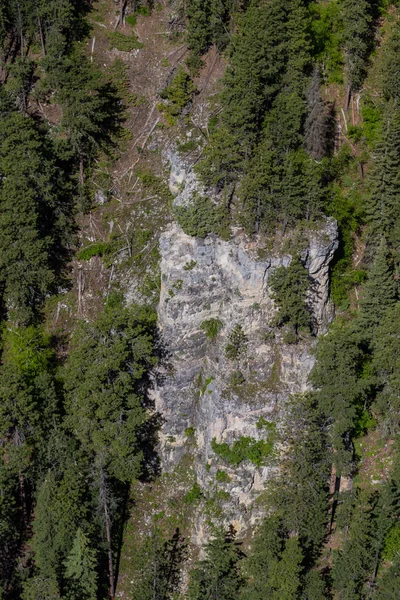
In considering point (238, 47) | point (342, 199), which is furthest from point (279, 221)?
point (238, 47)

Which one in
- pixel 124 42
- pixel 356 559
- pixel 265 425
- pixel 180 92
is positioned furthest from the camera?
pixel 124 42

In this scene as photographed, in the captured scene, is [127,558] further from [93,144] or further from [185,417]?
[93,144]

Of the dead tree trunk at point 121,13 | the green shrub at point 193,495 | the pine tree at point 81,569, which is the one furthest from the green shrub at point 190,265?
the dead tree trunk at point 121,13

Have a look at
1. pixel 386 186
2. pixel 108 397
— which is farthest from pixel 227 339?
pixel 386 186

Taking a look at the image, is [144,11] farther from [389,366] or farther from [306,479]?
[306,479]

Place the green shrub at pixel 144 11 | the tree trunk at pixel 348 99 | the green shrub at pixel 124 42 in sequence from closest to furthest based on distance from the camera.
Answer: the tree trunk at pixel 348 99 → the green shrub at pixel 124 42 → the green shrub at pixel 144 11

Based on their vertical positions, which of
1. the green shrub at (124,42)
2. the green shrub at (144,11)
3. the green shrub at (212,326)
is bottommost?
the green shrub at (212,326)

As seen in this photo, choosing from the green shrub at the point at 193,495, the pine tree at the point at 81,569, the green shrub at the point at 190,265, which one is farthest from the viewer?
the green shrub at the point at 193,495

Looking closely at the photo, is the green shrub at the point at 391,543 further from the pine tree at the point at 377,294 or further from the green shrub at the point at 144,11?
the green shrub at the point at 144,11
